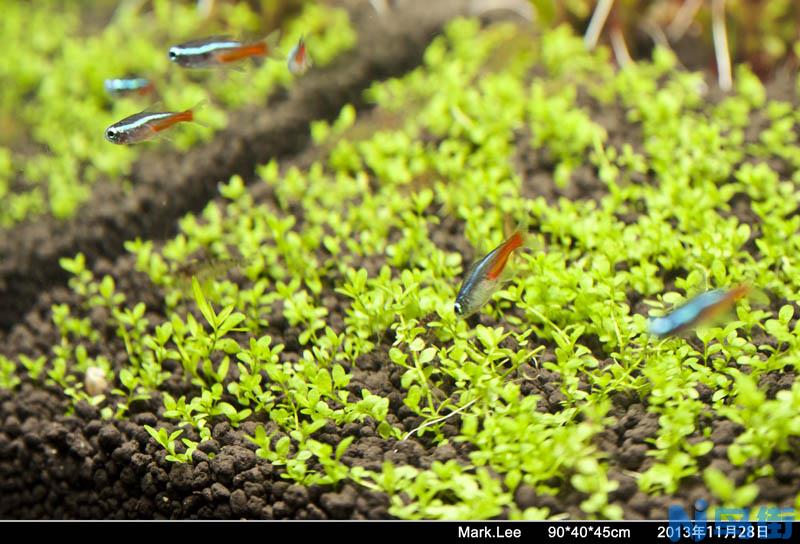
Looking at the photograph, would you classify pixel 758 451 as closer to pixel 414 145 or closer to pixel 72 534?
pixel 72 534

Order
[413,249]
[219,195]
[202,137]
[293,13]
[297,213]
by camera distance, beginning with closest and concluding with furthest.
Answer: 1. [413,249]
2. [297,213]
3. [219,195]
4. [202,137]
5. [293,13]

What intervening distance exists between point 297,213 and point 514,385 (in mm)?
1989

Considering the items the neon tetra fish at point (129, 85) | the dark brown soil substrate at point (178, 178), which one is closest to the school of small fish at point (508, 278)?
the neon tetra fish at point (129, 85)

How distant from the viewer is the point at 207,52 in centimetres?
349

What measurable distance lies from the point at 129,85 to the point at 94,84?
2.24 metres

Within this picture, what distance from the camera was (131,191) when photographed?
4.76 meters

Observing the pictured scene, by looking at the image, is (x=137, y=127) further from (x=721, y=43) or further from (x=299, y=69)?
(x=721, y=43)

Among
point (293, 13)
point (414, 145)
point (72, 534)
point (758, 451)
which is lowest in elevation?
point (72, 534)

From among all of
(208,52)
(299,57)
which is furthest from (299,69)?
(208,52)

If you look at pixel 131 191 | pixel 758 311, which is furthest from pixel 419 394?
pixel 131 191

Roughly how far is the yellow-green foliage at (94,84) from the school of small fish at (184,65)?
938 mm

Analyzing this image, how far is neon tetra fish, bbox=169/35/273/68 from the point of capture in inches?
137

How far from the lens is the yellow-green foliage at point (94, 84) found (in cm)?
494
